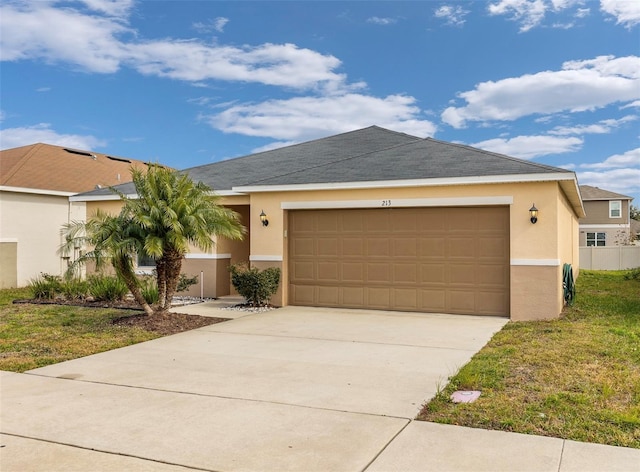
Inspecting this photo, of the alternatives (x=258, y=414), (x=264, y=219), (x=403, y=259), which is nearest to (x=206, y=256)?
(x=264, y=219)

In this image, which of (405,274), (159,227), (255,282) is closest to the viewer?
(159,227)

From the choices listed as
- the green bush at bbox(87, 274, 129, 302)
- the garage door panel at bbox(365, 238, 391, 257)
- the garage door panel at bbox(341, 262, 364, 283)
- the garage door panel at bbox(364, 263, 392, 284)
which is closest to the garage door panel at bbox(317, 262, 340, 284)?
the garage door panel at bbox(341, 262, 364, 283)

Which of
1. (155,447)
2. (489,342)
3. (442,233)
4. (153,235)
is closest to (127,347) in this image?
(153,235)

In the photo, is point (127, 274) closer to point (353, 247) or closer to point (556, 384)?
point (353, 247)

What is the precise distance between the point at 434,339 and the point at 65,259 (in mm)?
15558

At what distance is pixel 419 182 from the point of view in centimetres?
1134

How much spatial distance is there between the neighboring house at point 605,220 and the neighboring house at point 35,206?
30.6m

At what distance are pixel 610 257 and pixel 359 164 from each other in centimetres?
2387

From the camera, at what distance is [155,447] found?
4184 millimetres

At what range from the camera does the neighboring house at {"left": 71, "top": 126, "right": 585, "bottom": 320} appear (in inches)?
425

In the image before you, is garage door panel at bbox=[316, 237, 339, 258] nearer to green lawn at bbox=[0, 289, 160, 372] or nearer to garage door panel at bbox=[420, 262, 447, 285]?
garage door panel at bbox=[420, 262, 447, 285]

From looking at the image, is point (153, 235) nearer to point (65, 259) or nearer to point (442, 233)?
point (442, 233)

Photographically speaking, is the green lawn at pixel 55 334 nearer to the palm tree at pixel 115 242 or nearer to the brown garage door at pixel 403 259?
the palm tree at pixel 115 242

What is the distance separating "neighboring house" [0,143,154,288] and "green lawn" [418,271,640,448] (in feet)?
46.5
